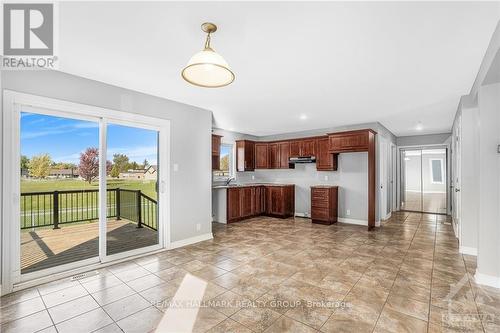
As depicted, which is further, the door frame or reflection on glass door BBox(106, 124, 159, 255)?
the door frame

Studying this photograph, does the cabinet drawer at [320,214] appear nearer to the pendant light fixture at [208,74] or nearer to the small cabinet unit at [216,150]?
the small cabinet unit at [216,150]

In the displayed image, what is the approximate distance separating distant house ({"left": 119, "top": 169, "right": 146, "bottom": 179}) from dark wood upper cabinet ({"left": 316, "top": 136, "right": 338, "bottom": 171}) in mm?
4432

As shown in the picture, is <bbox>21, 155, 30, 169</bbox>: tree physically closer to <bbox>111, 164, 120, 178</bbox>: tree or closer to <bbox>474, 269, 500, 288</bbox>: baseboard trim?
<bbox>111, 164, 120, 178</bbox>: tree

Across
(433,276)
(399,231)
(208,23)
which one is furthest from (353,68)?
(399,231)

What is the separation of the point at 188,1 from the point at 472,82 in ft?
12.5

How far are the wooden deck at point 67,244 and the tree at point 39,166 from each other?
701mm

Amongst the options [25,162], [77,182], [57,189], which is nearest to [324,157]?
[77,182]

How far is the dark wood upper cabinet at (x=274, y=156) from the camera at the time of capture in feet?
24.4

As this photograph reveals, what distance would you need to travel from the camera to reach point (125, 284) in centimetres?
281

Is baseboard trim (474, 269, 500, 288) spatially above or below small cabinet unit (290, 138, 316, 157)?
below

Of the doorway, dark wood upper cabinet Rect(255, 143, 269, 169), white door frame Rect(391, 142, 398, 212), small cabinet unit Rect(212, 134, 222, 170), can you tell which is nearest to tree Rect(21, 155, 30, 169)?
small cabinet unit Rect(212, 134, 222, 170)

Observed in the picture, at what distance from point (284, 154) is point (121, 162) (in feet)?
15.5

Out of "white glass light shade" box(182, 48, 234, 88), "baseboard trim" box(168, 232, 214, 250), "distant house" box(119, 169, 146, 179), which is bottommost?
"baseboard trim" box(168, 232, 214, 250)

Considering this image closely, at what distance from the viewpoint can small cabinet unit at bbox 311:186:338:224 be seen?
5934 mm
